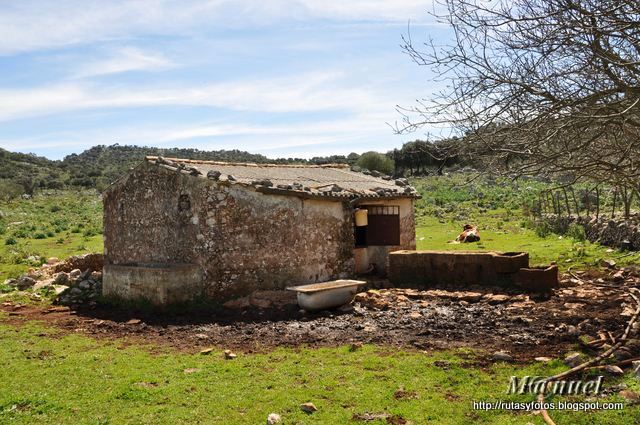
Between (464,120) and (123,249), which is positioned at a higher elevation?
(464,120)

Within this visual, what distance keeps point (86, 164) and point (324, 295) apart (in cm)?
6088

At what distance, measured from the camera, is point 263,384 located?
24.8 ft

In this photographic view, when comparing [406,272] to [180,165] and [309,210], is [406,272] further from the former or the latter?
[180,165]

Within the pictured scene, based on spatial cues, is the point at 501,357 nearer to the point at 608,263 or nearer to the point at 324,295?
the point at 324,295

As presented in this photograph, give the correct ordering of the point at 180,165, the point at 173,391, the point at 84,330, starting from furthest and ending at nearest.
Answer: the point at 180,165 < the point at 84,330 < the point at 173,391

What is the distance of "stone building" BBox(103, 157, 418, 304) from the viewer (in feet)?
42.0

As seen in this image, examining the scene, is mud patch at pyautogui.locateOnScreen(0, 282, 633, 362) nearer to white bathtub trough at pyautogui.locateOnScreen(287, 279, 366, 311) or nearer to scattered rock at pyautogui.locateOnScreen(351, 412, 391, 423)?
white bathtub trough at pyautogui.locateOnScreen(287, 279, 366, 311)

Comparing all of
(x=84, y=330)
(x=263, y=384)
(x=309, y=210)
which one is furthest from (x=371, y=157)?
(x=263, y=384)

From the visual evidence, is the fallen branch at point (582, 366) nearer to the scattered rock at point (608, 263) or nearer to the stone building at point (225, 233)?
the scattered rock at point (608, 263)

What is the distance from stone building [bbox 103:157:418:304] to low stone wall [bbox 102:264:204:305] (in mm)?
21

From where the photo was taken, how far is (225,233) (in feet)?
42.1

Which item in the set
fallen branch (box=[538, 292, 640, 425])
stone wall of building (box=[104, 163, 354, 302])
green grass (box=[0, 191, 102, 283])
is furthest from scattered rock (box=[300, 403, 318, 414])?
green grass (box=[0, 191, 102, 283])

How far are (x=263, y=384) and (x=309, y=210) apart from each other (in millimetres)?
7053

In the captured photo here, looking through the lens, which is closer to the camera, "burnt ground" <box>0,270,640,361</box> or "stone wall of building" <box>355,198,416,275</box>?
"burnt ground" <box>0,270,640,361</box>
